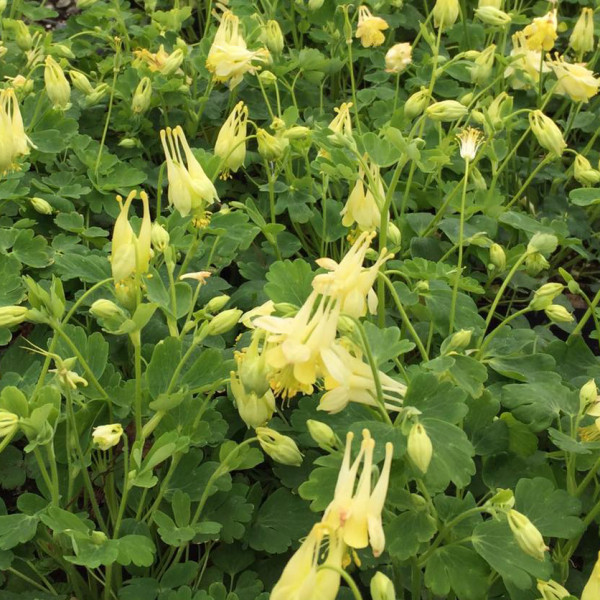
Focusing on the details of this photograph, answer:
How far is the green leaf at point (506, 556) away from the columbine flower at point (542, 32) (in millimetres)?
1336

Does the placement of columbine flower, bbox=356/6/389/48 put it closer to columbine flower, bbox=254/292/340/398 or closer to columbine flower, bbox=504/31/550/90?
columbine flower, bbox=504/31/550/90

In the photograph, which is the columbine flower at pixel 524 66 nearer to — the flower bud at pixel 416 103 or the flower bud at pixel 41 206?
the flower bud at pixel 416 103

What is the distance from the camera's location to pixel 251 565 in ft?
5.05

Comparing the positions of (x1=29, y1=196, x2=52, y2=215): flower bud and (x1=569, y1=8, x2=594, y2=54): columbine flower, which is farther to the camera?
(x1=569, y1=8, x2=594, y2=54): columbine flower

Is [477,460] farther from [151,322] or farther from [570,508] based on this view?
[151,322]

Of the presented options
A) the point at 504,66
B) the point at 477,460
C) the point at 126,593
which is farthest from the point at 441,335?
the point at 504,66

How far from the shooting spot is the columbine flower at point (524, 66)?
2269 mm

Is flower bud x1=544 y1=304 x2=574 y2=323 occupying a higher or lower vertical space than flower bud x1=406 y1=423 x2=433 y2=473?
lower

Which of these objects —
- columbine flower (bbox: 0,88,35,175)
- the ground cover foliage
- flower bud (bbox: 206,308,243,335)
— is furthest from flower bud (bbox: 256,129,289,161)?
flower bud (bbox: 206,308,243,335)

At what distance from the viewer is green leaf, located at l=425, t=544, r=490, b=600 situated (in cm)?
124

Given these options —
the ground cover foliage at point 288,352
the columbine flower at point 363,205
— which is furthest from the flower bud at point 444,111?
the columbine flower at point 363,205

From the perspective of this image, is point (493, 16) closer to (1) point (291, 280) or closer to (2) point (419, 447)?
(1) point (291, 280)

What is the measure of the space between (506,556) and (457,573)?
0.26 ft

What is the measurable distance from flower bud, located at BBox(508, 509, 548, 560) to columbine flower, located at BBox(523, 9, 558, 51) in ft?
4.53
